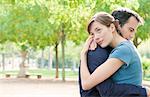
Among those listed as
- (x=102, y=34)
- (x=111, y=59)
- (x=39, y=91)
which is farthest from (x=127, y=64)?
(x=39, y=91)

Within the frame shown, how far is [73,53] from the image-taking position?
197 feet

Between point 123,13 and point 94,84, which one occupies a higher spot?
point 123,13

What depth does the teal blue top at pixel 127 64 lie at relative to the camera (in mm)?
2629

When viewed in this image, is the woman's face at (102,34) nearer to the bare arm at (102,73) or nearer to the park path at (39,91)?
the bare arm at (102,73)

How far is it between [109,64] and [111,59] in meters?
0.03

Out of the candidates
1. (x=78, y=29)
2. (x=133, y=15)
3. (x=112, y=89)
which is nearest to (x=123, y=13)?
(x=133, y=15)

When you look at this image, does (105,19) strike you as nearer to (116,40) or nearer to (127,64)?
(116,40)

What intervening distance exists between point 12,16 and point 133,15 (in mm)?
27046

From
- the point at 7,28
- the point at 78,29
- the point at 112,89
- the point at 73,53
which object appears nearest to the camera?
the point at 112,89

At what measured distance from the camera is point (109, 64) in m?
2.62

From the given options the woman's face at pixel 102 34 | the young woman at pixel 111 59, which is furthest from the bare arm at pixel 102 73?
the woman's face at pixel 102 34

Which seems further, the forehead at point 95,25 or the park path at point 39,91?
the park path at point 39,91

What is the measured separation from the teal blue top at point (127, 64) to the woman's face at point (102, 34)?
65 mm

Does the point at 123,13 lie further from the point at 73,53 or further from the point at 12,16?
the point at 73,53
